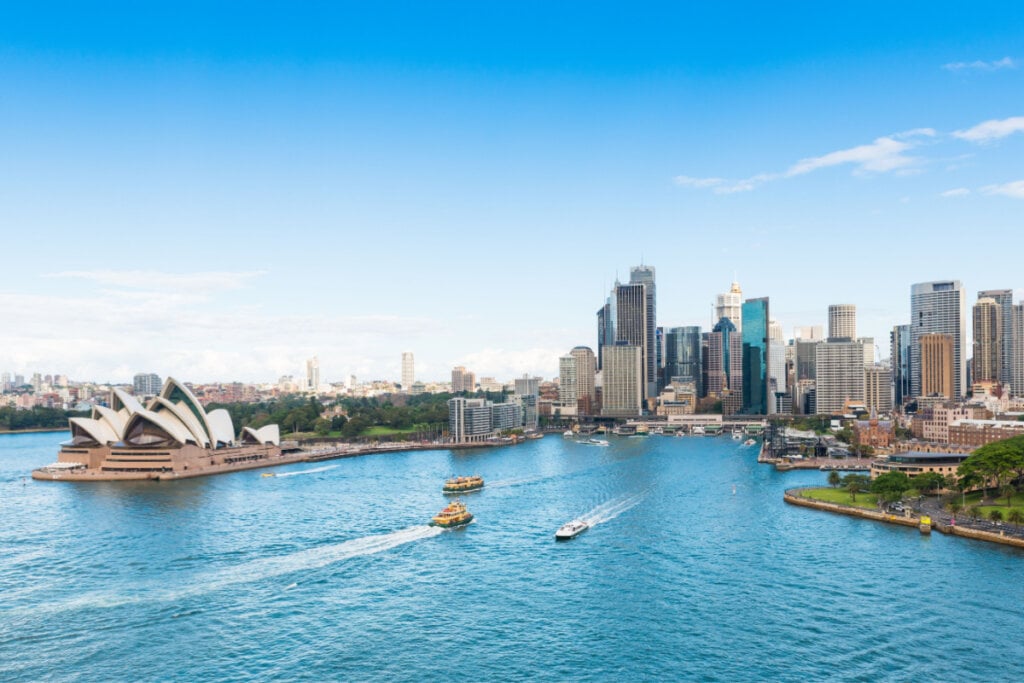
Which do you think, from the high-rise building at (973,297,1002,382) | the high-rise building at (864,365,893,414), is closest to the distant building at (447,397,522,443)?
the high-rise building at (864,365,893,414)

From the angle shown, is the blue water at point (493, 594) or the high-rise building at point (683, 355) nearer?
the blue water at point (493, 594)

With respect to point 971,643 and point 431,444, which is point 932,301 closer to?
point 431,444

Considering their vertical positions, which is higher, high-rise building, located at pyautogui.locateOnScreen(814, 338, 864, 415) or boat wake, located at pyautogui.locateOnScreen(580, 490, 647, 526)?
high-rise building, located at pyautogui.locateOnScreen(814, 338, 864, 415)

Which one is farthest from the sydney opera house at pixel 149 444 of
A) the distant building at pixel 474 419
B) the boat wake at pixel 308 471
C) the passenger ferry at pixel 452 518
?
the distant building at pixel 474 419

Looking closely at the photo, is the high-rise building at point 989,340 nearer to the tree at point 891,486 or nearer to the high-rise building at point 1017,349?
the high-rise building at point 1017,349

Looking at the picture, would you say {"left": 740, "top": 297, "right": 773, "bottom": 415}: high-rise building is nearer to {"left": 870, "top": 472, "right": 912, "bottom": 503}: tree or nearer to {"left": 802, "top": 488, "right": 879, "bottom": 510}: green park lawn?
{"left": 802, "top": 488, "right": 879, "bottom": 510}: green park lawn

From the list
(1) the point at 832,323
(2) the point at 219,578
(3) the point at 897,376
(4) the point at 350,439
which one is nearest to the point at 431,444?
(4) the point at 350,439
